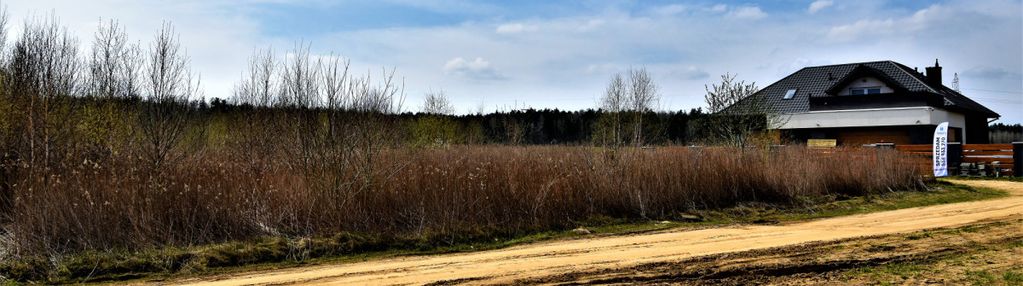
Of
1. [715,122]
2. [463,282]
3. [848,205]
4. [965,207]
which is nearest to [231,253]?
[463,282]

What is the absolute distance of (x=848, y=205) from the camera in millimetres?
17109

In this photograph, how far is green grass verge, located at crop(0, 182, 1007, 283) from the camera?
9172mm

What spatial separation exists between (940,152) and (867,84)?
1047cm

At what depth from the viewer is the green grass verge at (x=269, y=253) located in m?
9.17

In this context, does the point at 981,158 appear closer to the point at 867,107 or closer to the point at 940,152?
the point at 940,152

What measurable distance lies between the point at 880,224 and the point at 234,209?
1133 centimetres

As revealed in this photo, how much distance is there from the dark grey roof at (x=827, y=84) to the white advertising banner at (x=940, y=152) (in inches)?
363

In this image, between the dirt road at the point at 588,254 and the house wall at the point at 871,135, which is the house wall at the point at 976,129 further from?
the dirt road at the point at 588,254

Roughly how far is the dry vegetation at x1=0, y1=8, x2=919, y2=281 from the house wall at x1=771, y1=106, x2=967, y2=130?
64.0 ft

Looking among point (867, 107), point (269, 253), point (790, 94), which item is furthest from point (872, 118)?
point (269, 253)

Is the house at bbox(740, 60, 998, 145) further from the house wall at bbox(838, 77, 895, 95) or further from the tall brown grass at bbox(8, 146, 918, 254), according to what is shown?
the tall brown grass at bbox(8, 146, 918, 254)

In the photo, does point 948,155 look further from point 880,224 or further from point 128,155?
point 128,155

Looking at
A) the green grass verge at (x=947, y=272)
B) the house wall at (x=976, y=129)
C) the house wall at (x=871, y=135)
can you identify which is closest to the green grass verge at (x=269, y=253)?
the green grass verge at (x=947, y=272)

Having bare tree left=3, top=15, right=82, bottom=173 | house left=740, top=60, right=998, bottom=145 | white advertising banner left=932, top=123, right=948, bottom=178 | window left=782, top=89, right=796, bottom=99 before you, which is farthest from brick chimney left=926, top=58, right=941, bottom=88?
bare tree left=3, top=15, right=82, bottom=173
